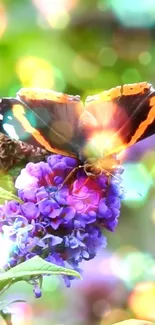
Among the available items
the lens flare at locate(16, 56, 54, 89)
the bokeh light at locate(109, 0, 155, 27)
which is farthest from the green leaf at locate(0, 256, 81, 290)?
the bokeh light at locate(109, 0, 155, 27)

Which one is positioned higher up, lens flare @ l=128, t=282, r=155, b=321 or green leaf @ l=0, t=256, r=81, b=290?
green leaf @ l=0, t=256, r=81, b=290

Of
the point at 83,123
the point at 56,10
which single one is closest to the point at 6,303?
the point at 83,123

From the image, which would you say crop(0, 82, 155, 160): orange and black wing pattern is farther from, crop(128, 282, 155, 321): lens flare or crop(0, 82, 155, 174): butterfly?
crop(128, 282, 155, 321): lens flare

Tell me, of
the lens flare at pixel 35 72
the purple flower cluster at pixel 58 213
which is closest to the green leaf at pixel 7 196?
the purple flower cluster at pixel 58 213

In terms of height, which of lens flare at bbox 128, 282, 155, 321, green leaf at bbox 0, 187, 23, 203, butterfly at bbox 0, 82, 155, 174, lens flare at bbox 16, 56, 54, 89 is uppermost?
lens flare at bbox 16, 56, 54, 89

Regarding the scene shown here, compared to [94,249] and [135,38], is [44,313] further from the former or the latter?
[135,38]

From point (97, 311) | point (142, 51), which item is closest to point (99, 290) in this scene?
point (97, 311)

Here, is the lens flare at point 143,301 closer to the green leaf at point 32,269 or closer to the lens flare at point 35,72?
the green leaf at point 32,269
